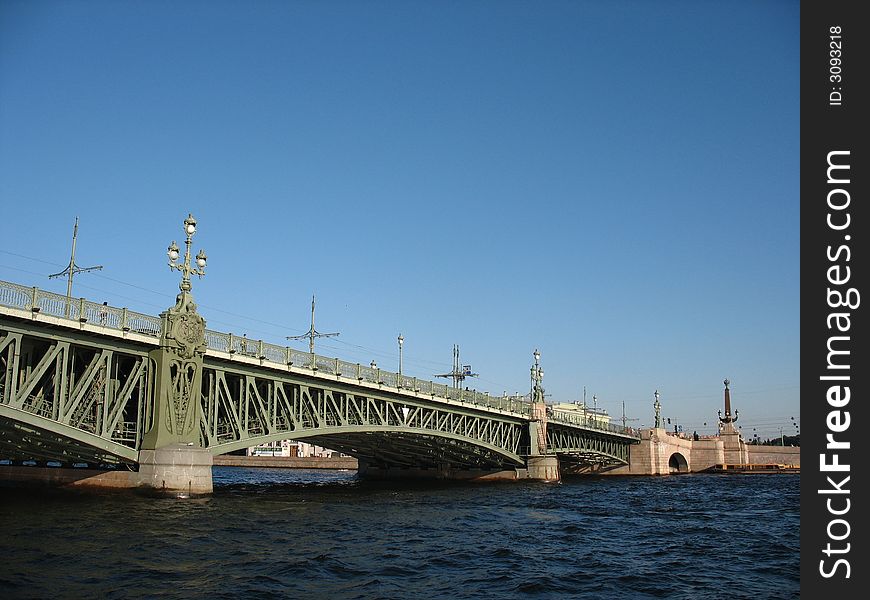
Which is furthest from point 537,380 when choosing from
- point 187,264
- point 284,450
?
point 284,450

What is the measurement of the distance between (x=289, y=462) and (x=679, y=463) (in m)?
60.7

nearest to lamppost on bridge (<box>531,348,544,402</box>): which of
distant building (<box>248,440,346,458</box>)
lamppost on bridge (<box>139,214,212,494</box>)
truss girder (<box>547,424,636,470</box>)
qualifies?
truss girder (<box>547,424,636,470</box>)

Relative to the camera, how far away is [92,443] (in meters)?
31.8

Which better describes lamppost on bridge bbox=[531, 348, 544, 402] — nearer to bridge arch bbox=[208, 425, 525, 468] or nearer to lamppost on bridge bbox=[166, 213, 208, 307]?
bridge arch bbox=[208, 425, 525, 468]

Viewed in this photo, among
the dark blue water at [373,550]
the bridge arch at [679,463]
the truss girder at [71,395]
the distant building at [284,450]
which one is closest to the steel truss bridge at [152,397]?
the truss girder at [71,395]

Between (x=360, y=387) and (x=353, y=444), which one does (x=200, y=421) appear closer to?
(x=360, y=387)

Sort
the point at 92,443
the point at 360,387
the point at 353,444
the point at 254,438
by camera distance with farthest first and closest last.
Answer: the point at 353,444 → the point at 360,387 → the point at 254,438 → the point at 92,443

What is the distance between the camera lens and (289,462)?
402 feet

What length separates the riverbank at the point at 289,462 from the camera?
117 m
